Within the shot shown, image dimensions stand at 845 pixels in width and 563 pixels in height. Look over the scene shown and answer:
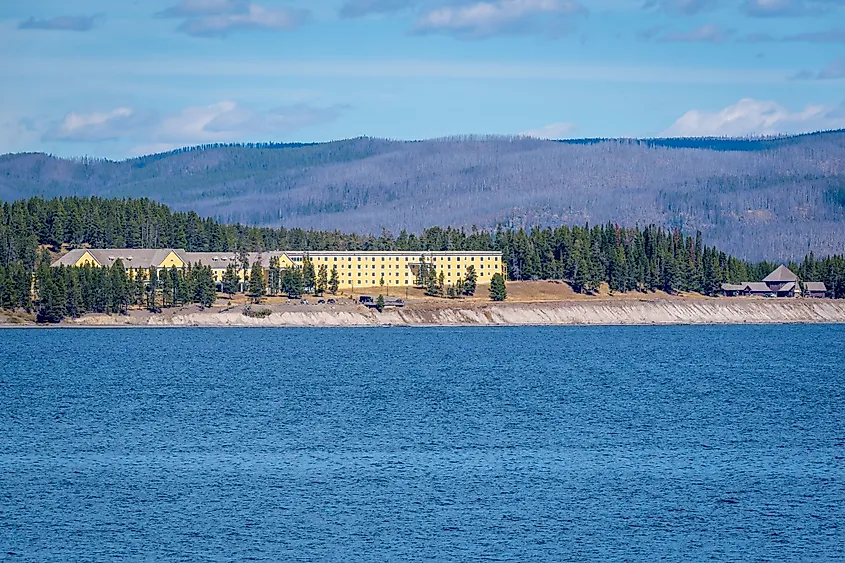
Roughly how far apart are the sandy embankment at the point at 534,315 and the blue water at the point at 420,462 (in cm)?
6239

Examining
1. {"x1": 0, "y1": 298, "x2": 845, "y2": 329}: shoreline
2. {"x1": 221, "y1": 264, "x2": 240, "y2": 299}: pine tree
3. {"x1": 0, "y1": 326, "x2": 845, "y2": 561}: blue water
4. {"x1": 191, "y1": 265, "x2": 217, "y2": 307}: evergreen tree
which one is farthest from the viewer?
{"x1": 221, "y1": 264, "x2": 240, "y2": 299}: pine tree

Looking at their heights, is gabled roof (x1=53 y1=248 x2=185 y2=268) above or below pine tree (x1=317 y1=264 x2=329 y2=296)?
above

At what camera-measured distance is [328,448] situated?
55.5 metres

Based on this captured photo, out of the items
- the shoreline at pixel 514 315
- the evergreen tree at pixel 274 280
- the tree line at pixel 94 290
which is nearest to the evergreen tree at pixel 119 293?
the tree line at pixel 94 290

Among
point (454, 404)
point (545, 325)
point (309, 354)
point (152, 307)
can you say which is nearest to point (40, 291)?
point (152, 307)

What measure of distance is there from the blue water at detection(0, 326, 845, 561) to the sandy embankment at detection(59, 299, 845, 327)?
62388 millimetres

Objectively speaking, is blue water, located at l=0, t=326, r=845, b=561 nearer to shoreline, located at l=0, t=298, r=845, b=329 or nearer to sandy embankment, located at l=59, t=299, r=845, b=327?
shoreline, located at l=0, t=298, r=845, b=329

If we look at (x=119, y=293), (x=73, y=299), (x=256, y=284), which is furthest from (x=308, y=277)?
(x=73, y=299)

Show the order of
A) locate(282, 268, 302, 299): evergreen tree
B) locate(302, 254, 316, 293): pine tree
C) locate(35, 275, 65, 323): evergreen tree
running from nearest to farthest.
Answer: locate(35, 275, 65, 323): evergreen tree
locate(282, 268, 302, 299): evergreen tree
locate(302, 254, 316, 293): pine tree

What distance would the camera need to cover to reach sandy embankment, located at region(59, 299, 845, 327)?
16525 cm

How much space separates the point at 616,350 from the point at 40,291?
7331 centimetres

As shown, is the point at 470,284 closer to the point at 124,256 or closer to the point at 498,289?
the point at 498,289

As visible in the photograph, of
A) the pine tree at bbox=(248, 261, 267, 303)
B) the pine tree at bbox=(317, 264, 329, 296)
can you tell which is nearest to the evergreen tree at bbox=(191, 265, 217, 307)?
the pine tree at bbox=(248, 261, 267, 303)

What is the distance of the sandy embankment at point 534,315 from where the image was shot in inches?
6506
